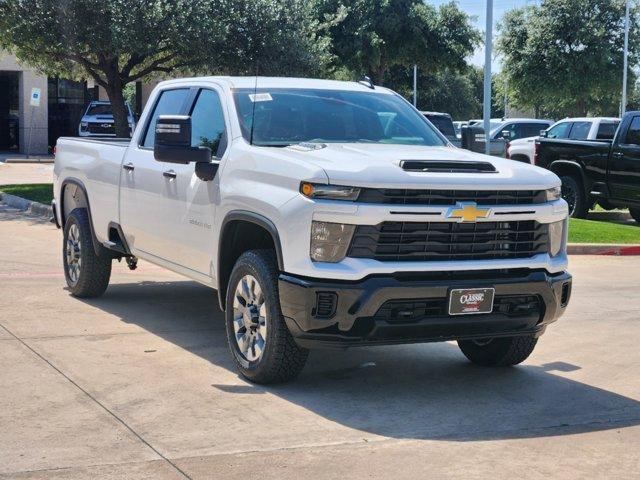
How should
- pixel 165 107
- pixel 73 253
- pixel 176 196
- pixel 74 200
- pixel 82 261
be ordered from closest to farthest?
pixel 176 196, pixel 165 107, pixel 82 261, pixel 73 253, pixel 74 200

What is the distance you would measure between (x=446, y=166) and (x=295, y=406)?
68.1 inches

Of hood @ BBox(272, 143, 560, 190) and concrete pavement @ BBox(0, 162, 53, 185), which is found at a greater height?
hood @ BBox(272, 143, 560, 190)

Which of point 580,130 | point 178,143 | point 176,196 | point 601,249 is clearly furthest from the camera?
point 580,130

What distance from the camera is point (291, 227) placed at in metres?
6.19

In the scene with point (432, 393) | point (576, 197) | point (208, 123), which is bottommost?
point (432, 393)

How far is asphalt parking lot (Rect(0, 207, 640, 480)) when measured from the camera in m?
5.23

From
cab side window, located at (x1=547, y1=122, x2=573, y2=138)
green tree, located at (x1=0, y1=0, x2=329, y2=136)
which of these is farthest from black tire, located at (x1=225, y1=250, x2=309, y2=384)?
cab side window, located at (x1=547, y1=122, x2=573, y2=138)

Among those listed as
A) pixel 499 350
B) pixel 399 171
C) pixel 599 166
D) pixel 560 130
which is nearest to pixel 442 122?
pixel 560 130

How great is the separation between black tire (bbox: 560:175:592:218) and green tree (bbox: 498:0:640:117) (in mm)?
26322

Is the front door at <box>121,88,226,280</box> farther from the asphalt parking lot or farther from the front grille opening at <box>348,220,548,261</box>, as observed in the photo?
the front grille opening at <box>348,220,548,261</box>

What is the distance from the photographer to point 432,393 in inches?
265

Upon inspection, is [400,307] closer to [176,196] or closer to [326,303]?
[326,303]

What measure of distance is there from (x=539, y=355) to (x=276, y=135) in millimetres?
2631

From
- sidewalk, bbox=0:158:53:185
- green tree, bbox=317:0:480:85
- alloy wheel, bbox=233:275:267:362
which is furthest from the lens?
green tree, bbox=317:0:480:85
